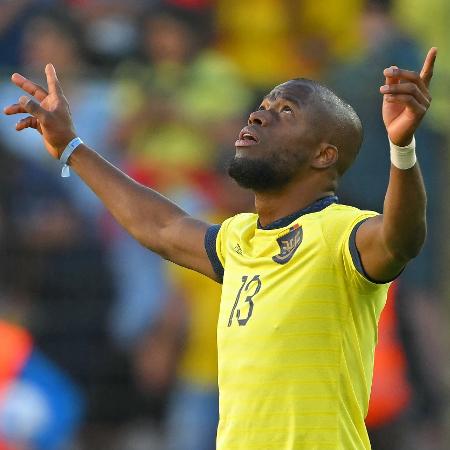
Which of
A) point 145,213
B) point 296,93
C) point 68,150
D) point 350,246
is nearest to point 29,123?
point 68,150

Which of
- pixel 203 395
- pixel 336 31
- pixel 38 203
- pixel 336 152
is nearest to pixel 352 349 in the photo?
pixel 336 152

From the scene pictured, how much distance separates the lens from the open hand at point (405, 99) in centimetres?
378

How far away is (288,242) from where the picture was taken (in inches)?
171

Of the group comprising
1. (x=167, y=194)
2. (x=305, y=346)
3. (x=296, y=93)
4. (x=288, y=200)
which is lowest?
(x=305, y=346)

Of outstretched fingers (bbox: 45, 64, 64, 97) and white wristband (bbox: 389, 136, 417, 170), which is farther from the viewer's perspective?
outstretched fingers (bbox: 45, 64, 64, 97)

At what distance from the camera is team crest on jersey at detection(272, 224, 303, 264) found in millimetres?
4285

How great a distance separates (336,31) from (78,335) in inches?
117

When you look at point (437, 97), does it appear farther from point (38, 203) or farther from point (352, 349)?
point (352, 349)

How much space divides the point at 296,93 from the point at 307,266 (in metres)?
0.72

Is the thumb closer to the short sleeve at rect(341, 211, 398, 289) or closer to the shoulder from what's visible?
the shoulder

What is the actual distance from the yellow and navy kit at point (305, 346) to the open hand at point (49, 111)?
1.16 meters

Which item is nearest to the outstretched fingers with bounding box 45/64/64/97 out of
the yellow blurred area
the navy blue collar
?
the navy blue collar

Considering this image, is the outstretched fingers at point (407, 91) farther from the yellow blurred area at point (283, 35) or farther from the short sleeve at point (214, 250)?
the yellow blurred area at point (283, 35)

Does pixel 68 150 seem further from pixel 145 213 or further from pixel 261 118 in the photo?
pixel 261 118
